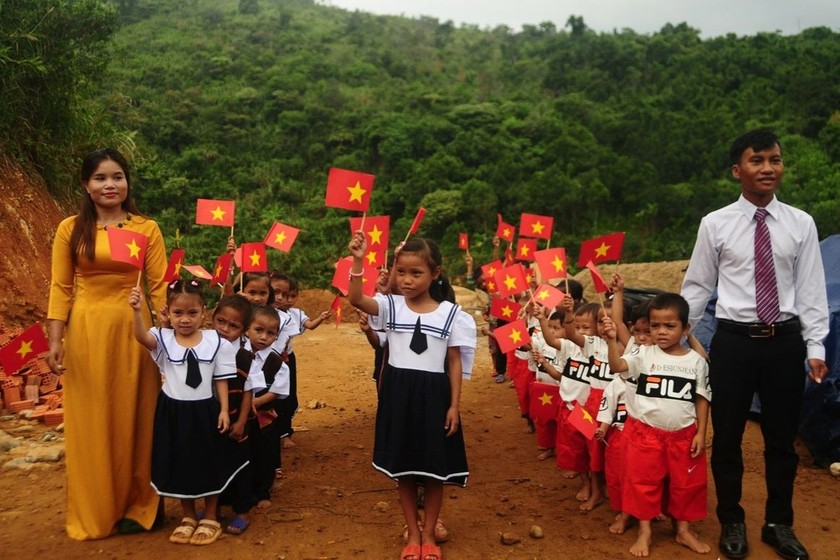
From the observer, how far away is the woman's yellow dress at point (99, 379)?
367cm

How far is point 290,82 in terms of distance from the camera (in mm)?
32312

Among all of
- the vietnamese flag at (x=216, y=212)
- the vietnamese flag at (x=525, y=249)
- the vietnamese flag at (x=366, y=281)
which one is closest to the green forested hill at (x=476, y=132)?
the vietnamese flag at (x=525, y=249)

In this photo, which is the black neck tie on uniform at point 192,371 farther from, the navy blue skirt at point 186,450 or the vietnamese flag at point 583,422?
the vietnamese flag at point 583,422

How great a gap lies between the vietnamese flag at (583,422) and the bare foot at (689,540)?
0.64 meters

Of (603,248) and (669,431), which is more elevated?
(603,248)

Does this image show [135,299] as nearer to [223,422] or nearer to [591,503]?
[223,422]

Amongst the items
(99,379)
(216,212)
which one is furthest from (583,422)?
(216,212)

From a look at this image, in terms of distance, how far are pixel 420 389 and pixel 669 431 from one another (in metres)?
1.29

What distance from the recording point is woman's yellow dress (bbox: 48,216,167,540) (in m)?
3.67

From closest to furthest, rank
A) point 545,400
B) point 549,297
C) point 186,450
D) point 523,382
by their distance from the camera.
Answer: point 186,450 < point 549,297 < point 545,400 < point 523,382

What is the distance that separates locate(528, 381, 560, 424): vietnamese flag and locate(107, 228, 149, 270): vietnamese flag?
2.88 metres

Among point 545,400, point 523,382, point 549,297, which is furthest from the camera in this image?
point 523,382

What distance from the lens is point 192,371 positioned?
366cm

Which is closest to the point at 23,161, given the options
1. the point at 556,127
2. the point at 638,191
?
the point at 638,191
